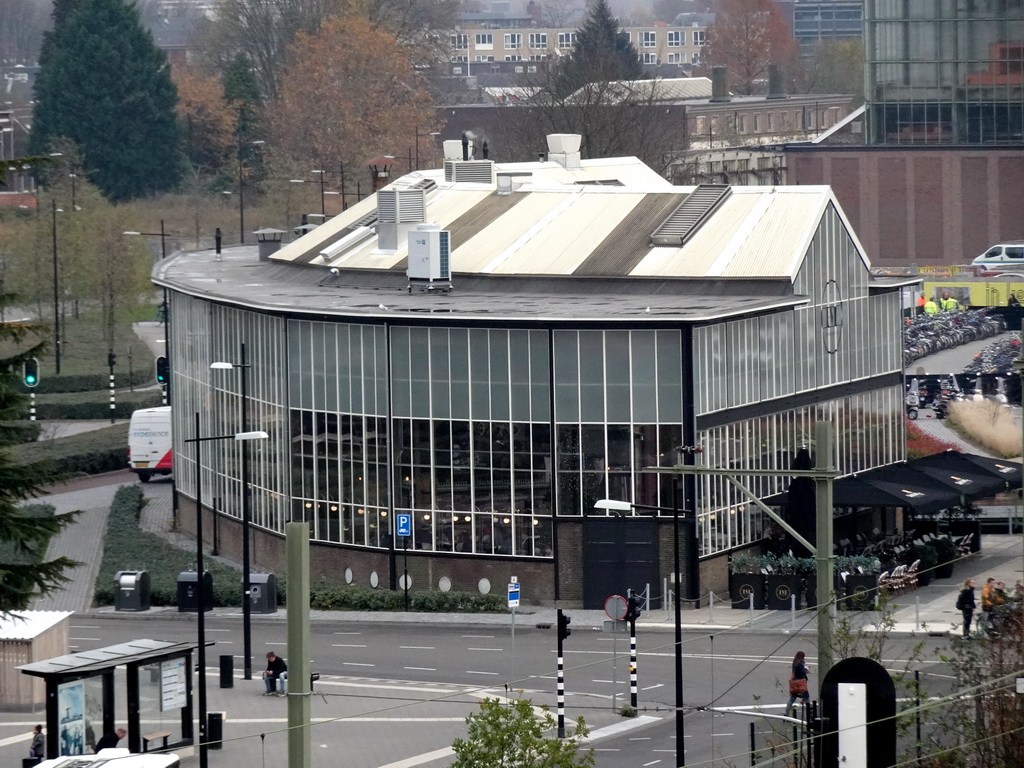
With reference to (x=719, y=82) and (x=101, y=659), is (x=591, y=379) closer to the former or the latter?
(x=101, y=659)

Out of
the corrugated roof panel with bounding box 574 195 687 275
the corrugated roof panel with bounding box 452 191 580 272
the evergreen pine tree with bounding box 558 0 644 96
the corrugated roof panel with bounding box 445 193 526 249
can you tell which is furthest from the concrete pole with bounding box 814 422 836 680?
the evergreen pine tree with bounding box 558 0 644 96

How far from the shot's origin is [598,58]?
461 ft

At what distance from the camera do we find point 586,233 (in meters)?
60.5

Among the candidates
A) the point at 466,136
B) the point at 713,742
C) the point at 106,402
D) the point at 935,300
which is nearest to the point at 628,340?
the point at 713,742

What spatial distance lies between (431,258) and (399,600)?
11.0m

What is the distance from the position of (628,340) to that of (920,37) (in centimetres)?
7629

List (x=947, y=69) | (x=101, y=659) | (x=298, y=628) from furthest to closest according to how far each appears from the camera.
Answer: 1. (x=947, y=69)
2. (x=101, y=659)
3. (x=298, y=628)

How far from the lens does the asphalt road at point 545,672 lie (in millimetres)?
39403

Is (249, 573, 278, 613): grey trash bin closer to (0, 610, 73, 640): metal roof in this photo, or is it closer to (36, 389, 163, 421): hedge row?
(0, 610, 73, 640): metal roof

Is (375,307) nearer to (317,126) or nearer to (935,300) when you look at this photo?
(935,300)

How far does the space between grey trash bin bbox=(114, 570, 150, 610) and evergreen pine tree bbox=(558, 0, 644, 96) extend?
2750 inches

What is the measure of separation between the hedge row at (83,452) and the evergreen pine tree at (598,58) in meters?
48.1

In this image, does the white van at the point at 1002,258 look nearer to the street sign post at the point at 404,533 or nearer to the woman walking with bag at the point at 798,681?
the street sign post at the point at 404,533

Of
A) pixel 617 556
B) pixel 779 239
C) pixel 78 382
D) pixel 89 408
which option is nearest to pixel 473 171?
pixel 779 239
